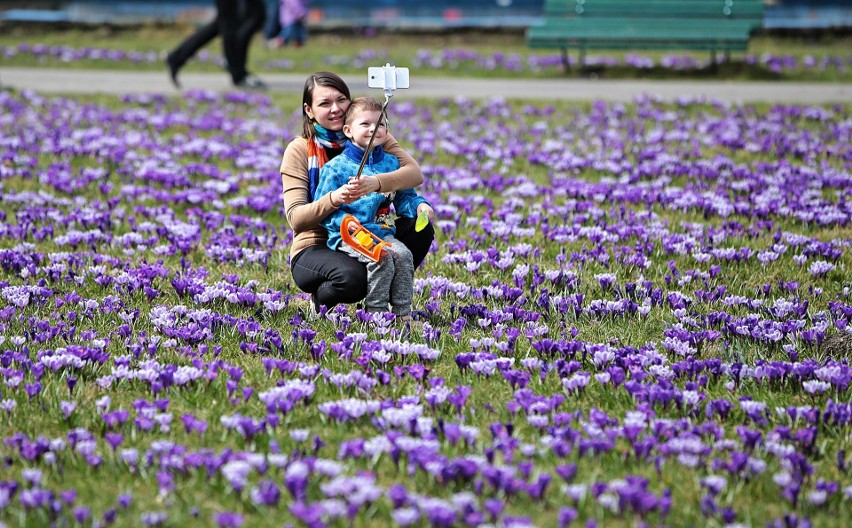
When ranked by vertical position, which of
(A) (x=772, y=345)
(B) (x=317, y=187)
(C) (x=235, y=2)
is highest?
(C) (x=235, y=2)

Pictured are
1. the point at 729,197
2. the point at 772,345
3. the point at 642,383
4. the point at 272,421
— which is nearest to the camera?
the point at 272,421

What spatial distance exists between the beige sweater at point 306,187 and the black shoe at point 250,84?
1016 cm

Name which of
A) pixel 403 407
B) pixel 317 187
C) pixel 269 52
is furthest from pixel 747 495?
pixel 269 52

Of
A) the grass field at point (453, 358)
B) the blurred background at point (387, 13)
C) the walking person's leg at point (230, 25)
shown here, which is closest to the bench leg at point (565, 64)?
the walking person's leg at point (230, 25)

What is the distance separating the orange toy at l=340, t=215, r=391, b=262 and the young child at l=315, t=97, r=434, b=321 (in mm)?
77

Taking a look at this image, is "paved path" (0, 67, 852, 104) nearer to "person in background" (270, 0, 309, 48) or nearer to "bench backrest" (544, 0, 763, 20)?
"bench backrest" (544, 0, 763, 20)

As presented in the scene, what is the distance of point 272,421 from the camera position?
405 centimetres

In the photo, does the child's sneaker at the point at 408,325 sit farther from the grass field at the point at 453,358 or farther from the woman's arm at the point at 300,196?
the woman's arm at the point at 300,196

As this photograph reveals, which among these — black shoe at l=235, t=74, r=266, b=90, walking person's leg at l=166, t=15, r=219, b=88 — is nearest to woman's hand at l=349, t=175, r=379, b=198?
walking person's leg at l=166, t=15, r=219, b=88

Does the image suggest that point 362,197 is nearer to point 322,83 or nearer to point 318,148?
point 318,148

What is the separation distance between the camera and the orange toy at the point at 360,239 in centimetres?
527

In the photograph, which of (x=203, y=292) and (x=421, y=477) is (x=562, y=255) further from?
(x=421, y=477)

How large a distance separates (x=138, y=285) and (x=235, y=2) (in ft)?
31.4

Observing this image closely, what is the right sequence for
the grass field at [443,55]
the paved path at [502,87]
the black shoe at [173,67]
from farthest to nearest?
the grass field at [443,55], the black shoe at [173,67], the paved path at [502,87]
